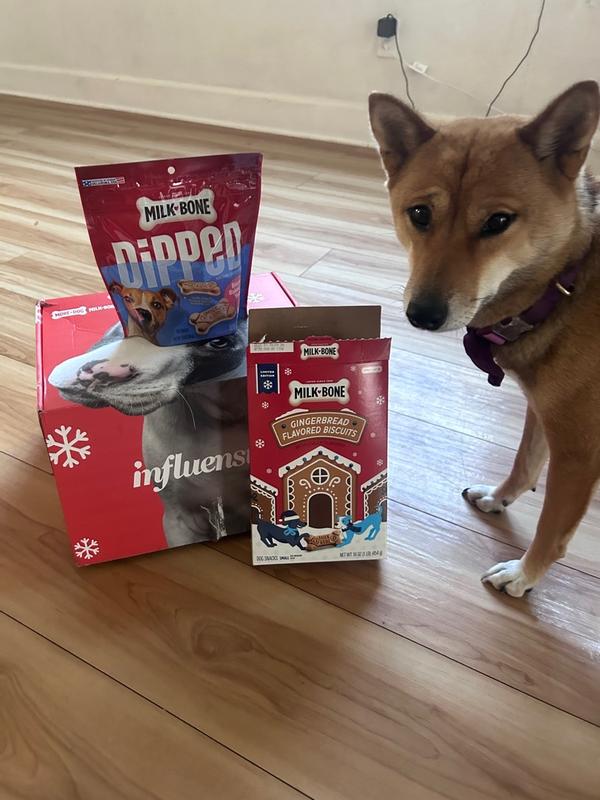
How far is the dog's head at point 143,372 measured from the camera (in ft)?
3.44

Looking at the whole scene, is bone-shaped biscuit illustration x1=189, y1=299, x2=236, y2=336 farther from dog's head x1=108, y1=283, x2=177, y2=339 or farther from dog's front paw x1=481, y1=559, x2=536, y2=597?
dog's front paw x1=481, y1=559, x2=536, y2=597

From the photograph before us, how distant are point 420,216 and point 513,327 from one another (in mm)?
222

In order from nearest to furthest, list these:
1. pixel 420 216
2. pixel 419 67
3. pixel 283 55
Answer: pixel 420 216, pixel 419 67, pixel 283 55

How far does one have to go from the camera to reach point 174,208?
3.41 feet

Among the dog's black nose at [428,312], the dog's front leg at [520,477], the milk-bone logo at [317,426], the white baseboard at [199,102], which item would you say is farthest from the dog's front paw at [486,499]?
the white baseboard at [199,102]

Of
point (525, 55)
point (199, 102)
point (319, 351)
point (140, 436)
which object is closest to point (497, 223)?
point (319, 351)

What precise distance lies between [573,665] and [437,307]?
0.60 meters

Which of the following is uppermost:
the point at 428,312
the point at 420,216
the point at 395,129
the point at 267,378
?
the point at 395,129

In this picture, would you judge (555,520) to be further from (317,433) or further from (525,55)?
(525,55)

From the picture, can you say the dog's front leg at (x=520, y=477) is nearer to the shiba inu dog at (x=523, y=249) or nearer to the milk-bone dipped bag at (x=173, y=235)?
the shiba inu dog at (x=523, y=249)

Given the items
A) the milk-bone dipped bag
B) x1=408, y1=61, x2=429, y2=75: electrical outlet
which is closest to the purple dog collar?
the milk-bone dipped bag

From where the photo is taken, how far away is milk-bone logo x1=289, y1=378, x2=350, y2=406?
3.35ft

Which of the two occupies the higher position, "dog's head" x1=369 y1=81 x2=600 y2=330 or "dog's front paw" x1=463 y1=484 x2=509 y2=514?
"dog's head" x1=369 y1=81 x2=600 y2=330

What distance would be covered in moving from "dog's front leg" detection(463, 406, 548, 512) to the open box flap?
0.35m
